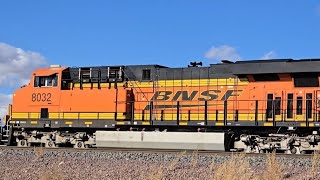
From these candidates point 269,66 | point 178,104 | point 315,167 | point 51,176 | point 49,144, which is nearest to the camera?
point 51,176

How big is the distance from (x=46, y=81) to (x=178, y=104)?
589cm

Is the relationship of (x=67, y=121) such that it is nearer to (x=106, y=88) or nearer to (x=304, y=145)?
(x=106, y=88)

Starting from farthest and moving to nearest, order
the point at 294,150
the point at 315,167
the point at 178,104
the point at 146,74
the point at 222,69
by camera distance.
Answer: the point at 146,74, the point at 178,104, the point at 222,69, the point at 294,150, the point at 315,167

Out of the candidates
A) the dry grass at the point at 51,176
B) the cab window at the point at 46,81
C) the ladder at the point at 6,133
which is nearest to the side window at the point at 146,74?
the cab window at the point at 46,81

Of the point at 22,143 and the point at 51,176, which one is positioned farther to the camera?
the point at 22,143

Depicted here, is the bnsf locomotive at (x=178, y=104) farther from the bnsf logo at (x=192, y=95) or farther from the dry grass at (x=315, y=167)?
the dry grass at (x=315, y=167)

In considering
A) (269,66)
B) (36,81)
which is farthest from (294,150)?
(36,81)

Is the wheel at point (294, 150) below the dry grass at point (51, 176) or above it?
above

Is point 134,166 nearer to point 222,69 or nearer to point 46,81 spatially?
point 222,69

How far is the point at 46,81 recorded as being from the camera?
64.3ft

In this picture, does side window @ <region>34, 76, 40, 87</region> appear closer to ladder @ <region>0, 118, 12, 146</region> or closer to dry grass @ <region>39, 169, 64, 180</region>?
ladder @ <region>0, 118, 12, 146</region>

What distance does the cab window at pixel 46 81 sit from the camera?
19.4m

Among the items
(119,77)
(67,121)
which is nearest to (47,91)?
(67,121)

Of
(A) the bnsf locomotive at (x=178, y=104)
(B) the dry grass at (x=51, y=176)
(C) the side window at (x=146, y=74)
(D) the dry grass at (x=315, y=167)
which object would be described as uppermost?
(C) the side window at (x=146, y=74)
